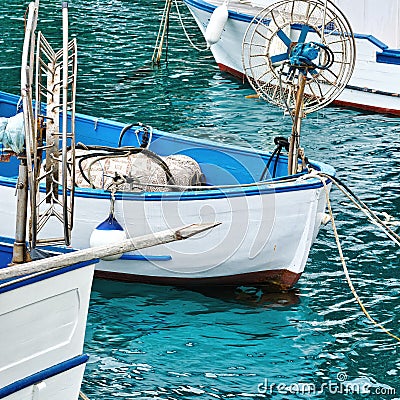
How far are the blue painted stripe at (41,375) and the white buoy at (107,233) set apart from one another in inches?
89.7

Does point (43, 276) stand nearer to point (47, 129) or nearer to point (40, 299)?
point (40, 299)

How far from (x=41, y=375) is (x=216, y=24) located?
37.1 ft

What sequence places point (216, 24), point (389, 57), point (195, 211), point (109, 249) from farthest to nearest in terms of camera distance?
1. point (216, 24)
2. point (389, 57)
3. point (195, 211)
4. point (109, 249)

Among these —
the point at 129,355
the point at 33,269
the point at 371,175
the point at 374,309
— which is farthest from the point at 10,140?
the point at 371,175

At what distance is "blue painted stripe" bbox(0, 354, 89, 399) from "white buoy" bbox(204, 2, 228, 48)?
10.9 m

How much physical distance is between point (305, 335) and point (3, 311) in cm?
358

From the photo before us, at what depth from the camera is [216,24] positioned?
17234mm

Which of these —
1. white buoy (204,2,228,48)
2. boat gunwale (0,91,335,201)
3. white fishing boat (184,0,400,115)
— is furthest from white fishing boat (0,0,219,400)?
white buoy (204,2,228,48)

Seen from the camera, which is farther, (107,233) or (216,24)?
(216,24)

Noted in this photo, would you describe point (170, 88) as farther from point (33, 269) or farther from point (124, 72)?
point (33, 269)

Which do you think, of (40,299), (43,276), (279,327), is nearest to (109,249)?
(43,276)

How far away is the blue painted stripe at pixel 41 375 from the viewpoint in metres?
6.64

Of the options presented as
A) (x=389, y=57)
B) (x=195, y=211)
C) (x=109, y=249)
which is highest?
(x=389, y=57)

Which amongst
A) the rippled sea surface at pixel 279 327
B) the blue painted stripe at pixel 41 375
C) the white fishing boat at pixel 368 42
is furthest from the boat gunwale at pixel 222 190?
the white fishing boat at pixel 368 42
